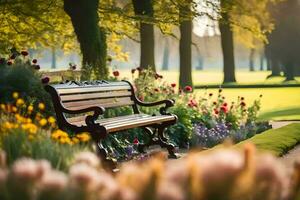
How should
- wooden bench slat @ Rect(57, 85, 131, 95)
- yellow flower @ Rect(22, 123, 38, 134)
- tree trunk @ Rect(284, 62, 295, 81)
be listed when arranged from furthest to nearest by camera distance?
tree trunk @ Rect(284, 62, 295, 81) < wooden bench slat @ Rect(57, 85, 131, 95) < yellow flower @ Rect(22, 123, 38, 134)

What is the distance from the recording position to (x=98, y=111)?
7.79 metres

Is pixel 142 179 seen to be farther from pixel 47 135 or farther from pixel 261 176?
pixel 47 135

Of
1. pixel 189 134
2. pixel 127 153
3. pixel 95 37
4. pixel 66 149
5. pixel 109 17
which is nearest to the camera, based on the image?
pixel 66 149

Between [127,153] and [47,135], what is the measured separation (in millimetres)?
4567

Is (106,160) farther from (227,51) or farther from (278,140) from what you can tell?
(227,51)

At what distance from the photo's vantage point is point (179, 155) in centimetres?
1003

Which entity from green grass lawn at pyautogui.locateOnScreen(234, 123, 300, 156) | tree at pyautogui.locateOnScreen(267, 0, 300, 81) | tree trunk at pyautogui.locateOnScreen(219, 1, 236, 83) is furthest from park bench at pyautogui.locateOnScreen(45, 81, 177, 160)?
tree at pyautogui.locateOnScreen(267, 0, 300, 81)

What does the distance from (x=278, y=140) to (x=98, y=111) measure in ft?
12.4

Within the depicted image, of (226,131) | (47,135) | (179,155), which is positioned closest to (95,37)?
(226,131)

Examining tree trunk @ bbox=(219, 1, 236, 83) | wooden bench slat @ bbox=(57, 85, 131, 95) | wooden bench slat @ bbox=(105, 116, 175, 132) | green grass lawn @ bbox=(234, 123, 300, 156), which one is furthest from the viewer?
tree trunk @ bbox=(219, 1, 236, 83)

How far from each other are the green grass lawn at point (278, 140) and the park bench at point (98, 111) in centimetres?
134

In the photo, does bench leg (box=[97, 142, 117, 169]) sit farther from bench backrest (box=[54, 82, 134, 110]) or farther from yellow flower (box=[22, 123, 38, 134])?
yellow flower (box=[22, 123, 38, 134])

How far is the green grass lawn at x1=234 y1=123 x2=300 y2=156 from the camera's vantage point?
9445 mm

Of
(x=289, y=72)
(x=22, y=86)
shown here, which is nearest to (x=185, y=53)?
(x=289, y=72)
